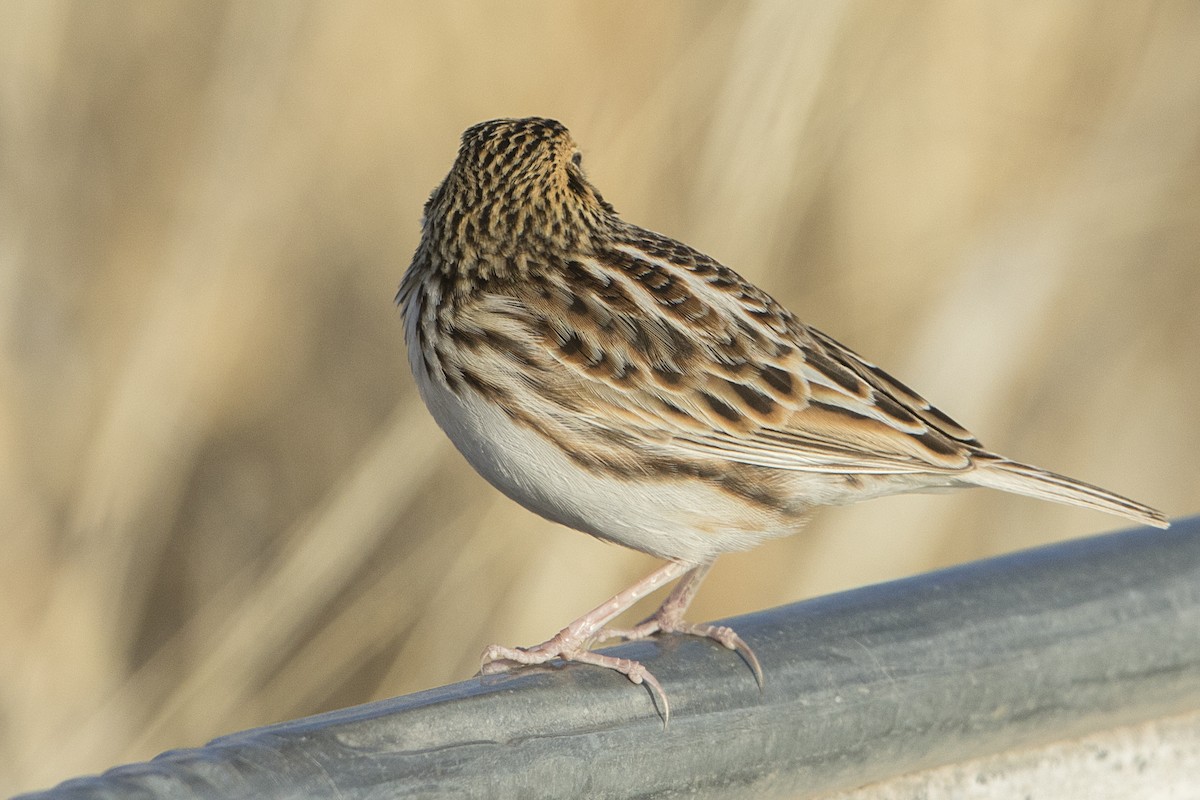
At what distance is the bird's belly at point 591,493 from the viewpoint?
2361 mm

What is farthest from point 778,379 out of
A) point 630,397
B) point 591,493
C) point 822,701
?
point 822,701

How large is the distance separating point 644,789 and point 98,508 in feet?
7.31

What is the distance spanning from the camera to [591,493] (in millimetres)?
2369

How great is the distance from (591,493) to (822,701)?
0.70 metres

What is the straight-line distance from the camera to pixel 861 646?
178cm

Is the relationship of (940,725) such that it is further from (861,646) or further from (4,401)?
(4,401)

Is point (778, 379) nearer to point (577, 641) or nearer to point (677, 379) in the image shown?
point (677, 379)

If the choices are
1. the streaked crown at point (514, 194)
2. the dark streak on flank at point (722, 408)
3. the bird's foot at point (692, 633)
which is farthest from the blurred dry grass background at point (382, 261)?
the dark streak on flank at point (722, 408)

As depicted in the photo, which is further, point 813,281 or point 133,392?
point 813,281

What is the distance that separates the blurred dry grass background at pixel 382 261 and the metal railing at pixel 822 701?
1.89 meters

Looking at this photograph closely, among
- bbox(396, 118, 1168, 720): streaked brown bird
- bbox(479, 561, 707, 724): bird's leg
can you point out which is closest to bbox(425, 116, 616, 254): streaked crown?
bbox(396, 118, 1168, 720): streaked brown bird

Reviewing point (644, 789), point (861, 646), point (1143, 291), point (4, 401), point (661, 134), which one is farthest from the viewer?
point (1143, 291)

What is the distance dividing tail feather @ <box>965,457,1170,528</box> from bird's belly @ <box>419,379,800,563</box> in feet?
1.11

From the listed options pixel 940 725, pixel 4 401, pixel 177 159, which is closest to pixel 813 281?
pixel 177 159
